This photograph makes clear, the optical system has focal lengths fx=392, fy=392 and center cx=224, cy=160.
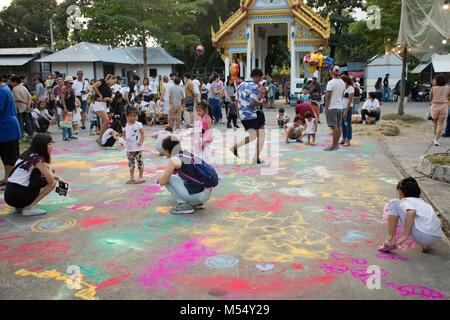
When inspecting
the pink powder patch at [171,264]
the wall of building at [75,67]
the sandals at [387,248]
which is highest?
the wall of building at [75,67]

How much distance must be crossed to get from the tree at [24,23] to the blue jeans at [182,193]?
43.3m

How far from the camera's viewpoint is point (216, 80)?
14.6 meters

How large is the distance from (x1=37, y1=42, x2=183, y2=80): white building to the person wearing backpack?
25059 mm

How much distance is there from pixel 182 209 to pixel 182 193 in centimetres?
21

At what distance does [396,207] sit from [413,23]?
7381mm

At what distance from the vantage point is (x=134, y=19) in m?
21.2

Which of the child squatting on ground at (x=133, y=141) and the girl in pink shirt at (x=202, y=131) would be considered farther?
the girl in pink shirt at (x=202, y=131)

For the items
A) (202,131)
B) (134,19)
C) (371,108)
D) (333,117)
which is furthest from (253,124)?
(134,19)

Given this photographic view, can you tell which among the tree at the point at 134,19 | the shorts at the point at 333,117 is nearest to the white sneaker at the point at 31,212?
the shorts at the point at 333,117

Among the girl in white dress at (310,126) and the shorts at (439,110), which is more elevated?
the shorts at (439,110)

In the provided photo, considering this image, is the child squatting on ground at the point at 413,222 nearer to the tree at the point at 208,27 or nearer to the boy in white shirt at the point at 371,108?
the boy in white shirt at the point at 371,108

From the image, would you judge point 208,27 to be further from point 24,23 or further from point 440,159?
point 440,159

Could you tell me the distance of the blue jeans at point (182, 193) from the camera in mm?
4918
